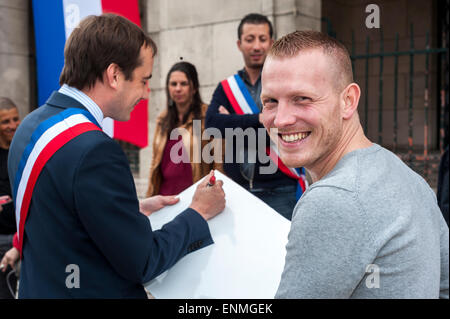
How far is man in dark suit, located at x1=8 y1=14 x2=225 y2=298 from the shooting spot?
5.16 feet

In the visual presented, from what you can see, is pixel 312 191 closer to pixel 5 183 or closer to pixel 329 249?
pixel 329 249

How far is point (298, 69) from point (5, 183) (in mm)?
3086

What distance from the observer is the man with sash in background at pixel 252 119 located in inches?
127

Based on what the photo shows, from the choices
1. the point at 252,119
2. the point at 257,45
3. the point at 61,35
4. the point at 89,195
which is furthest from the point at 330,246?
the point at 61,35

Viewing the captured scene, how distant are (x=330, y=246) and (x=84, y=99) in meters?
1.19

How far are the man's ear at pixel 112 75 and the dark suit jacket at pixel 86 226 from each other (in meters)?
0.19

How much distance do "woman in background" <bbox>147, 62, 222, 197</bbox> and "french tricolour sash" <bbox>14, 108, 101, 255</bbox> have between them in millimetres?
1959

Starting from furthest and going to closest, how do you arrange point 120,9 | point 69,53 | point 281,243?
1. point 120,9
2. point 281,243
3. point 69,53

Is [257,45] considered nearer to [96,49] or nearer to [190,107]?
[190,107]

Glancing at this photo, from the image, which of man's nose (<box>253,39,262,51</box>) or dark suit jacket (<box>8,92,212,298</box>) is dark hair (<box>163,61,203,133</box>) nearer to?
man's nose (<box>253,39,262,51</box>)

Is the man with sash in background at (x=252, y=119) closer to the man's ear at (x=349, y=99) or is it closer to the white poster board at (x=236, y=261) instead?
the white poster board at (x=236, y=261)

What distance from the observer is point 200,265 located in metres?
1.94

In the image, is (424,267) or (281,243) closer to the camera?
(424,267)

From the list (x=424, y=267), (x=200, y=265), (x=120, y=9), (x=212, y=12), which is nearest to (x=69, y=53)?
(x=200, y=265)
